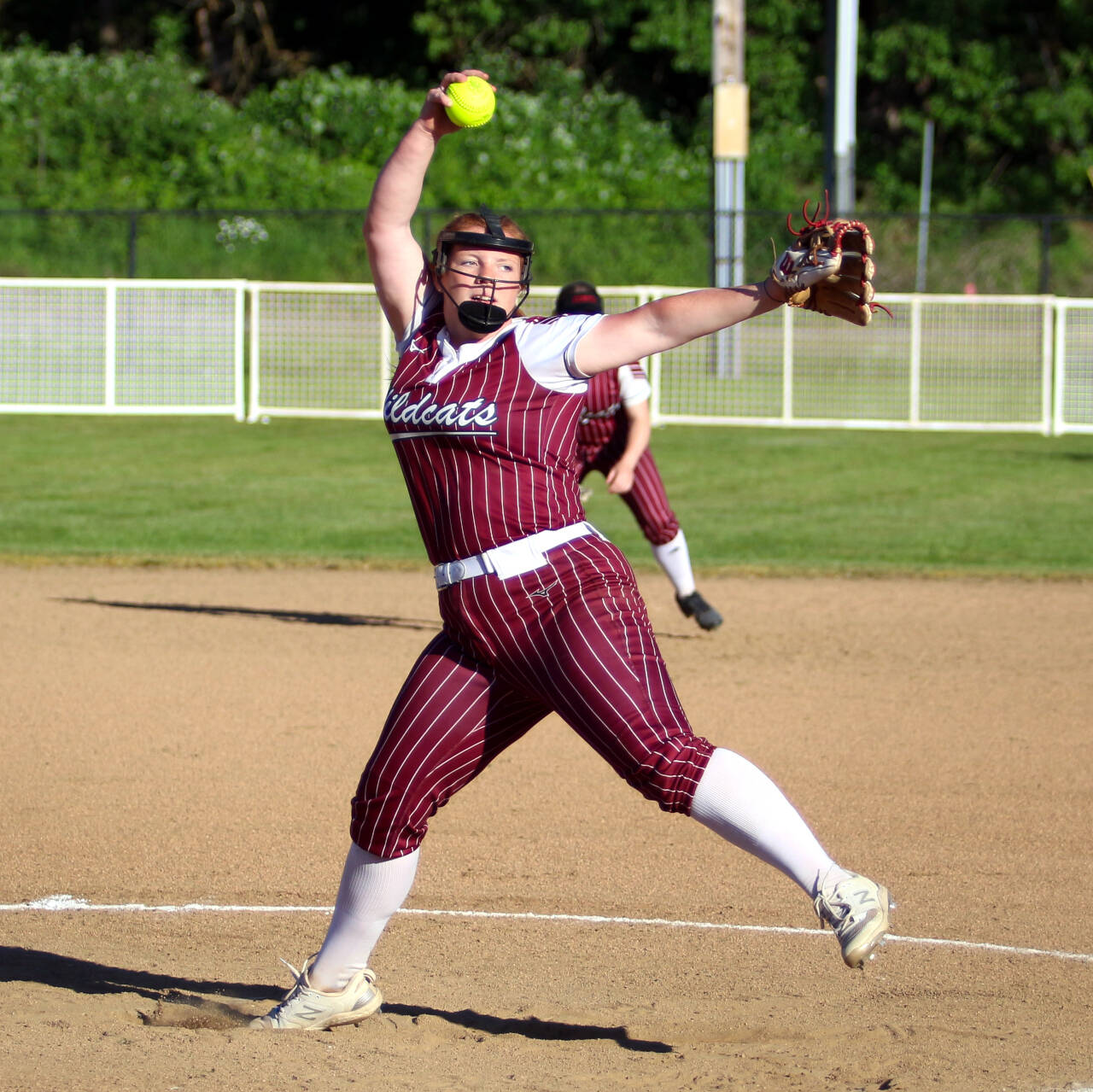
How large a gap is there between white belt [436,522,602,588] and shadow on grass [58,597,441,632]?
5.46 metres

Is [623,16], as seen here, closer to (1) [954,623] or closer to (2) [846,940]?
(1) [954,623]

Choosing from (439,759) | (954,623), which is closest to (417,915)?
(439,759)

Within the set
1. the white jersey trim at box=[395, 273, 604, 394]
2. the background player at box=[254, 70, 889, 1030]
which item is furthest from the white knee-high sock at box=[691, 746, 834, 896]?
the white jersey trim at box=[395, 273, 604, 394]

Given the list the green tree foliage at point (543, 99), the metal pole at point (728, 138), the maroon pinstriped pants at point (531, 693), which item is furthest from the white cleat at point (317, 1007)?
the green tree foliage at point (543, 99)

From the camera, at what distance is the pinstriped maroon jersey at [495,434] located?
3.53 meters

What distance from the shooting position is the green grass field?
11.4 m

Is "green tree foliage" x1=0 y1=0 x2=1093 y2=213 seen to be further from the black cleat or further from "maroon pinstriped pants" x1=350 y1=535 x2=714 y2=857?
"maroon pinstriped pants" x1=350 y1=535 x2=714 y2=857

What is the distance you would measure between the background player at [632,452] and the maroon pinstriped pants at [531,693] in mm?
4503

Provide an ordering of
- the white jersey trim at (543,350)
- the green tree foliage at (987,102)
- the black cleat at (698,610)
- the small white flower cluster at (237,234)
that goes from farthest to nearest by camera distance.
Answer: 1. the green tree foliage at (987,102)
2. the small white flower cluster at (237,234)
3. the black cleat at (698,610)
4. the white jersey trim at (543,350)

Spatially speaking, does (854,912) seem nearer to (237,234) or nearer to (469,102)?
(469,102)

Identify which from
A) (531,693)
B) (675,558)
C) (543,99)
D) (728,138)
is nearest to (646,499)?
(675,558)

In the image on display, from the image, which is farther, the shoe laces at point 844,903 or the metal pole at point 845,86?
the metal pole at point 845,86

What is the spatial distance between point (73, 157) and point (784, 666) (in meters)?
27.6

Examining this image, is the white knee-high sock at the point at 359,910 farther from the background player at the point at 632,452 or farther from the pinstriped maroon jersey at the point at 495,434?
the background player at the point at 632,452
